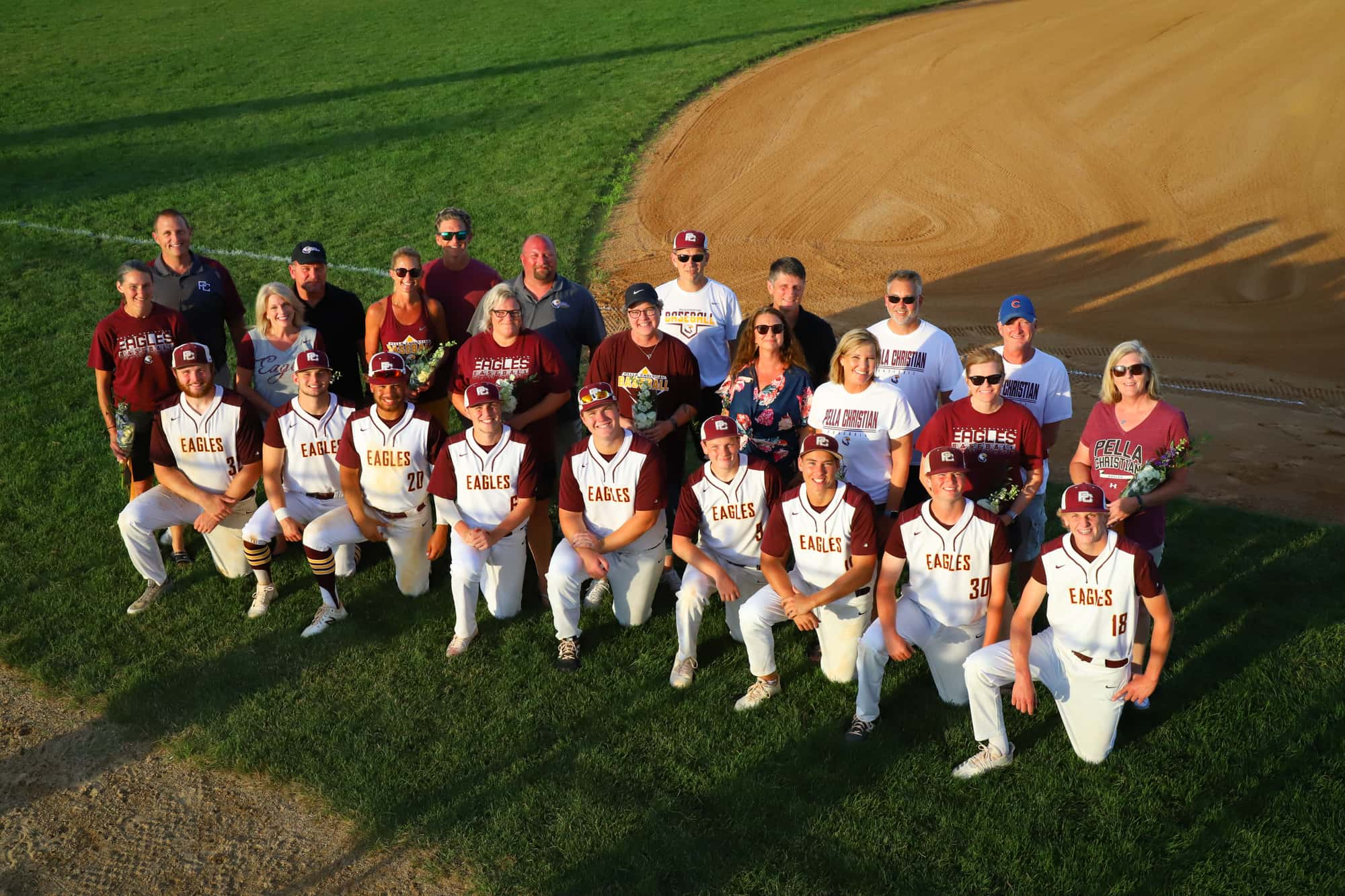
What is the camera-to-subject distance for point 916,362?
757 centimetres

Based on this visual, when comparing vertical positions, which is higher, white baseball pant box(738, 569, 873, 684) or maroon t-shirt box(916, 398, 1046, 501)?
maroon t-shirt box(916, 398, 1046, 501)

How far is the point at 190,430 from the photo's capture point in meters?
8.09

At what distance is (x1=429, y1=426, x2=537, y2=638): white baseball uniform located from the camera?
24.7 feet

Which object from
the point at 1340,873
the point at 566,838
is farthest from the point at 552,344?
the point at 1340,873

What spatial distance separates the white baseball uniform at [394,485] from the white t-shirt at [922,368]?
10.7ft

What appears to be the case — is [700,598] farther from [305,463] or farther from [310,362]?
[310,362]

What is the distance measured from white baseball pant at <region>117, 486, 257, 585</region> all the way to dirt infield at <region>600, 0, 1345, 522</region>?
7.14 metres

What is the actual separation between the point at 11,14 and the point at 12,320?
23074 mm

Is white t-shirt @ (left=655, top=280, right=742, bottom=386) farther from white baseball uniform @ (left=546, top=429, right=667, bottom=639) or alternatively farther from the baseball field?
the baseball field

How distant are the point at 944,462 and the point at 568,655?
278 centimetres

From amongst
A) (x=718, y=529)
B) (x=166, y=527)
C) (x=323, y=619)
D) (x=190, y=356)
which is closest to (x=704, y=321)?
(x=718, y=529)

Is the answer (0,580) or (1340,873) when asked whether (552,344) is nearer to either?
(0,580)

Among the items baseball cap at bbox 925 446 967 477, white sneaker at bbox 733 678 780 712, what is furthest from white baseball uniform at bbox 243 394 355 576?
baseball cap at bbox 925 446 967 477

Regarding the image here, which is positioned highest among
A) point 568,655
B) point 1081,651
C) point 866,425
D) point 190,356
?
point 190,356
